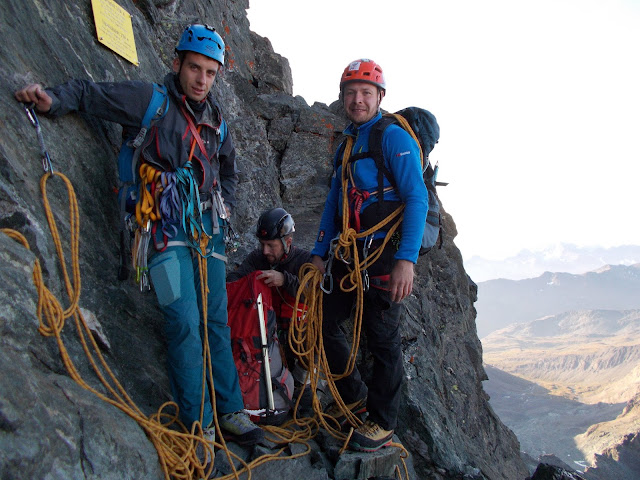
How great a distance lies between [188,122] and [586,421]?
268 ft

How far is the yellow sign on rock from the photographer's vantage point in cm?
445

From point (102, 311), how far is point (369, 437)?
97.9 inches

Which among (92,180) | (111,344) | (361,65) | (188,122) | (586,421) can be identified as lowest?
(586,421)

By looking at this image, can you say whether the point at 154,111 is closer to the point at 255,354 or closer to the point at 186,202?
the point at 186,202

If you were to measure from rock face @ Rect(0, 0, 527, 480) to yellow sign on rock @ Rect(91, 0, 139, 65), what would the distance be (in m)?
0.09

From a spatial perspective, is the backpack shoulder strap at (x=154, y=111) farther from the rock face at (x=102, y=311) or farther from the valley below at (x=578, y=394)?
the valley below at (x=578, y=394)

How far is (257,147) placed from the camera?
811 centimetres

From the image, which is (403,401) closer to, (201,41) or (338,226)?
(338,226)

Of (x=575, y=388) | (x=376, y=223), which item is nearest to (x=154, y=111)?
(x=376, y=223)

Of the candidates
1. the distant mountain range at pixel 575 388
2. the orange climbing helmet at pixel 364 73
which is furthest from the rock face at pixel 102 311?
the distant mountain range at pixel 575 388

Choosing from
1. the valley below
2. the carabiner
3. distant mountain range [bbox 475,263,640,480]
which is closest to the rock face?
the carabiner

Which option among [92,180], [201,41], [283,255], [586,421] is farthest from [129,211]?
[586,421]

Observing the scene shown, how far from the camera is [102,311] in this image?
348cm

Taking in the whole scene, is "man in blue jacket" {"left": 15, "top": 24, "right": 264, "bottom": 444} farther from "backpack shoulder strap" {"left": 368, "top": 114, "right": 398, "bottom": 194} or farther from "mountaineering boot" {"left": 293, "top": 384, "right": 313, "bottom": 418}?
"backpack shoulder strap" {"left": 368, "top": 114, "right": 398, "bottom": 194}
